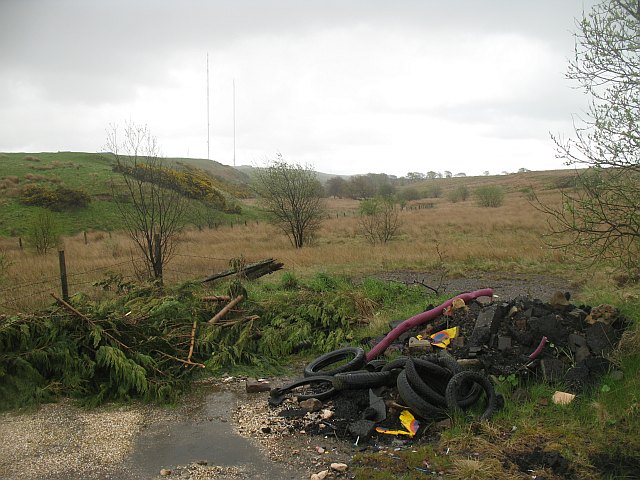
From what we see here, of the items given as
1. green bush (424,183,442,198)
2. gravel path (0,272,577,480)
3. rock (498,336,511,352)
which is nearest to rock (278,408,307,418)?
gravel path (0,272,577,480)

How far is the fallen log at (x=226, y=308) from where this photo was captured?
27.1 feet

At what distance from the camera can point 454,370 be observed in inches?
227

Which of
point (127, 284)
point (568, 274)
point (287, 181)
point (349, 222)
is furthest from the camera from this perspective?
point (349, 222)

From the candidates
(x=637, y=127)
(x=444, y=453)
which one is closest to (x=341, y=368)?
(x=444, y=453)

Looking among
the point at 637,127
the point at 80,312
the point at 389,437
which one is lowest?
the point at 389,437

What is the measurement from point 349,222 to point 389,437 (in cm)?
3041

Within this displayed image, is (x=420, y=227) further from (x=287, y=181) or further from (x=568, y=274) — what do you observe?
(x=568, y=274)

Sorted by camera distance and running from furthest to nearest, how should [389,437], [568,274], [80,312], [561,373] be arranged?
[568,274]
[80,312]
[561,373]
[389,437]

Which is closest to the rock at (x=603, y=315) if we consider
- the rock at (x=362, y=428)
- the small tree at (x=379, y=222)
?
the rock at (x=362, y=428)

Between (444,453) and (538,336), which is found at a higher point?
(538,336)

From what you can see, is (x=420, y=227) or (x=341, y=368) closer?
(x=341, y=368)

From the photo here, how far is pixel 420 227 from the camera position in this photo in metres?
31.1

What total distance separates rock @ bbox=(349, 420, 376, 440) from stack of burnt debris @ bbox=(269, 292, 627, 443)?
0.04 feet

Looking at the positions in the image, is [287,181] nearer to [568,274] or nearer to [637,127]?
[568,274]
